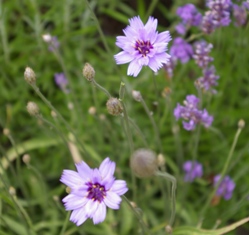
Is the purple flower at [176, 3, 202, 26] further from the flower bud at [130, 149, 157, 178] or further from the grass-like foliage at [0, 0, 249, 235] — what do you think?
the flower bud at [130, 149, 157, 178]

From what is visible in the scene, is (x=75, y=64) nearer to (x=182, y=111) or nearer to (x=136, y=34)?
(x=182, y=111)

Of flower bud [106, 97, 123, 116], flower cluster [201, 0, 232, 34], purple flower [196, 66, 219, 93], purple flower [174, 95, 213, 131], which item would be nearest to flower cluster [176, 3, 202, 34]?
flower cluster [201, 0, 232, 34]

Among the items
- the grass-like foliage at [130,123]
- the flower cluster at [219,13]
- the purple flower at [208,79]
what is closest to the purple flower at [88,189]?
the grass-like foliage at [130,123]

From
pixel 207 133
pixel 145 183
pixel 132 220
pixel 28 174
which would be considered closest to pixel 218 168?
pixel 207 133

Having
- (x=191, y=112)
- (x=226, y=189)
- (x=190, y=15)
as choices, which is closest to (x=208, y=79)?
(x=191, y=112)

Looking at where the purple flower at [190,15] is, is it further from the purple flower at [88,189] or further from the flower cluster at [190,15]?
the purple flower at [88,189]

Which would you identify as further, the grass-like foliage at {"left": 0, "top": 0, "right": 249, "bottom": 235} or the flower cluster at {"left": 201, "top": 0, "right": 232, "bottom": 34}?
the grass-like foliage at {"left": 0, "top": 0, "right": 249, "bottom": 235}
